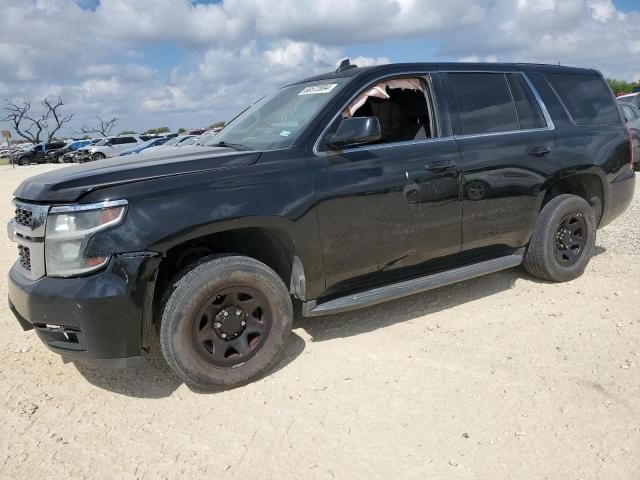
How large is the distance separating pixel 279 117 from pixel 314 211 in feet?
3.27

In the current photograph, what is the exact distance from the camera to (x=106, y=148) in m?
34.3

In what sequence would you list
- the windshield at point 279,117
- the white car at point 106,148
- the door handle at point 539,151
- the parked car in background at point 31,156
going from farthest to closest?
the parked car in background at point 31,156
the white car at point 106,148
the door handle at point 539,151
the windshield at point 279,117

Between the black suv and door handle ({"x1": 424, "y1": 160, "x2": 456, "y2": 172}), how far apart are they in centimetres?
2

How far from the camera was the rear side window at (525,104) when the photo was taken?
4574mm

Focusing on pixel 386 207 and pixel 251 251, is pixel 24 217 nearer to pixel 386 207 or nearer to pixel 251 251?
pixel 251 251

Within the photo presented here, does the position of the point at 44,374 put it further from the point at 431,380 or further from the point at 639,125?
the point at 639,125

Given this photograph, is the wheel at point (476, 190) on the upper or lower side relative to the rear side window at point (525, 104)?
lower

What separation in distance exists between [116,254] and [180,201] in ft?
1.48

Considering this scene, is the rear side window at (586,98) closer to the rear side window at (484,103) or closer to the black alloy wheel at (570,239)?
the rear side window at (484,103)

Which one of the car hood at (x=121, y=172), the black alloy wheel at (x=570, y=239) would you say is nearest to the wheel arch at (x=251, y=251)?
the car hood at (x=121, y=172)

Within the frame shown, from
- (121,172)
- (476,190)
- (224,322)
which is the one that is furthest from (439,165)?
(121,172)

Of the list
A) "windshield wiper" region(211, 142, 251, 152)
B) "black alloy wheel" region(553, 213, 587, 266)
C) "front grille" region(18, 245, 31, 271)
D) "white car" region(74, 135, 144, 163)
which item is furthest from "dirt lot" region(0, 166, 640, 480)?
"white car" region(74, 135, 144, 163)

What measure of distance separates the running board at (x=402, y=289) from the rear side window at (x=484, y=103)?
108cm

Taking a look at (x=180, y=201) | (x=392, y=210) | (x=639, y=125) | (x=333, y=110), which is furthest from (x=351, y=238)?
(x=639, y=125)
